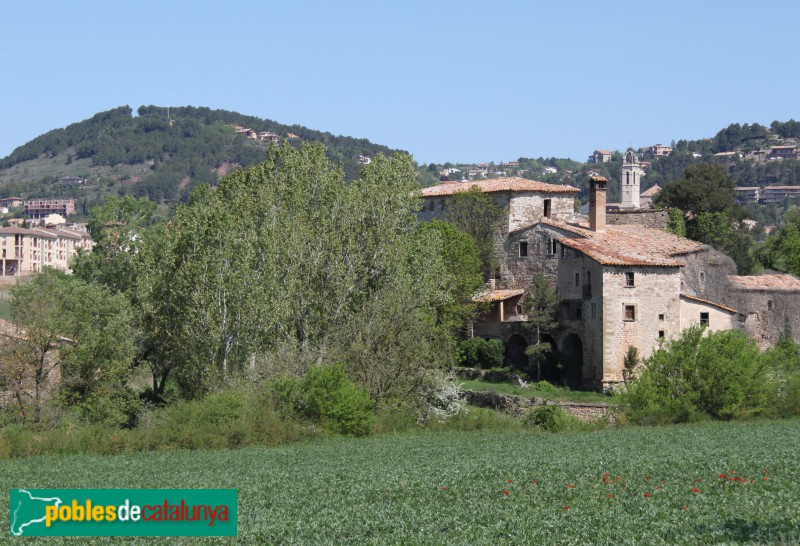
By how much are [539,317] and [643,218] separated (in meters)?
16.7

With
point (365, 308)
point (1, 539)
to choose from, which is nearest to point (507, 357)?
point (365, 308)

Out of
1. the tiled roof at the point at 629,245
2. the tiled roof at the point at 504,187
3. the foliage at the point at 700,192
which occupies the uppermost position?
the foliage at the point at 700,192

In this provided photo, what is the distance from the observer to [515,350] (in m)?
55.2

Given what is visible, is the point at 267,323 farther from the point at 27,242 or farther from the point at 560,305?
the point at 27,242

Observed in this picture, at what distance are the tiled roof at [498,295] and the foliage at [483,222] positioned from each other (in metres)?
2.17

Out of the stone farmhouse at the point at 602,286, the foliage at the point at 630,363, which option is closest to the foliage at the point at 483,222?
the stone farmhouse at the point at 602,286

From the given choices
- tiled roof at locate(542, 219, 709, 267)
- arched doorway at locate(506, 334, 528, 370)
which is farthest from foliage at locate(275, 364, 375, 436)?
arched doorway at locate(506, 334, 528, 370)

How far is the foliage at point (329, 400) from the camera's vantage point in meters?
35.3

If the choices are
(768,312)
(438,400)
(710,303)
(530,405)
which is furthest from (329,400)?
(768,312)

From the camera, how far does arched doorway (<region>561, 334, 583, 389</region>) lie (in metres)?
51.2

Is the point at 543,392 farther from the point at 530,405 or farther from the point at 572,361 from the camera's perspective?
the point at 572,361

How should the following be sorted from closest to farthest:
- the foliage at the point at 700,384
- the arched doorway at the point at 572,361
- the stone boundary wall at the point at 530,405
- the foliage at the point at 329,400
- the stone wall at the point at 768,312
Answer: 1. the foliage at the point at 329,400
2. the foliage at the point at 700,384
3. the stone boundary wall at the point at 530,405
4. the arched doorway at the point at 572,361
5. the stone wall at the point at 768,312

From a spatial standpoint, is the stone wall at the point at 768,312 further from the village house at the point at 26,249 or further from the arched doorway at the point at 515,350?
the village house at the point at 26,249

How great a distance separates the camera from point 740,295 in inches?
2216
